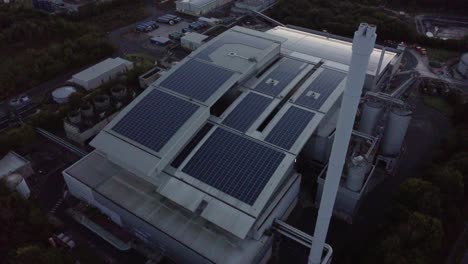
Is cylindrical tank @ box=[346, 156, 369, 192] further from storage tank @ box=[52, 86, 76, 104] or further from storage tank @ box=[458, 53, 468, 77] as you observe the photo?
storage tank @ box=[52, 86, 76, 104]

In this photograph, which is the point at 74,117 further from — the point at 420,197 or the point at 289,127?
the point at 420,197

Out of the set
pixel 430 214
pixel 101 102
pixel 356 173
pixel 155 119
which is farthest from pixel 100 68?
pixel 430 214

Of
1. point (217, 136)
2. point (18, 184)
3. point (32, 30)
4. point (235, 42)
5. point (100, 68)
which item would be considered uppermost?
point (235, 42)

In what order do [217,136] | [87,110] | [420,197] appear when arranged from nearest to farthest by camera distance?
[420,197], [217,136], [87,110]

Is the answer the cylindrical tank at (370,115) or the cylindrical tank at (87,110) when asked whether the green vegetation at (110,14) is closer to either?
the cylindrical tank at (87,110)

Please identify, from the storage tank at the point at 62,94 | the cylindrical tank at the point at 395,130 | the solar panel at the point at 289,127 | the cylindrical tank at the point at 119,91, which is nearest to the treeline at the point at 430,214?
the cylindrical tank at the point at 395,130

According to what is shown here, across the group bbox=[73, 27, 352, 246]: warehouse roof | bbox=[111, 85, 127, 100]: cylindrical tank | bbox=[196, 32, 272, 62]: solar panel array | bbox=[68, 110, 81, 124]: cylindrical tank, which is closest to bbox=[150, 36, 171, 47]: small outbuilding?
bbox=[111, 85, 127, 100]: cylindrical tank

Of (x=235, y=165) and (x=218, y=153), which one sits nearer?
(x=235, y=165)
